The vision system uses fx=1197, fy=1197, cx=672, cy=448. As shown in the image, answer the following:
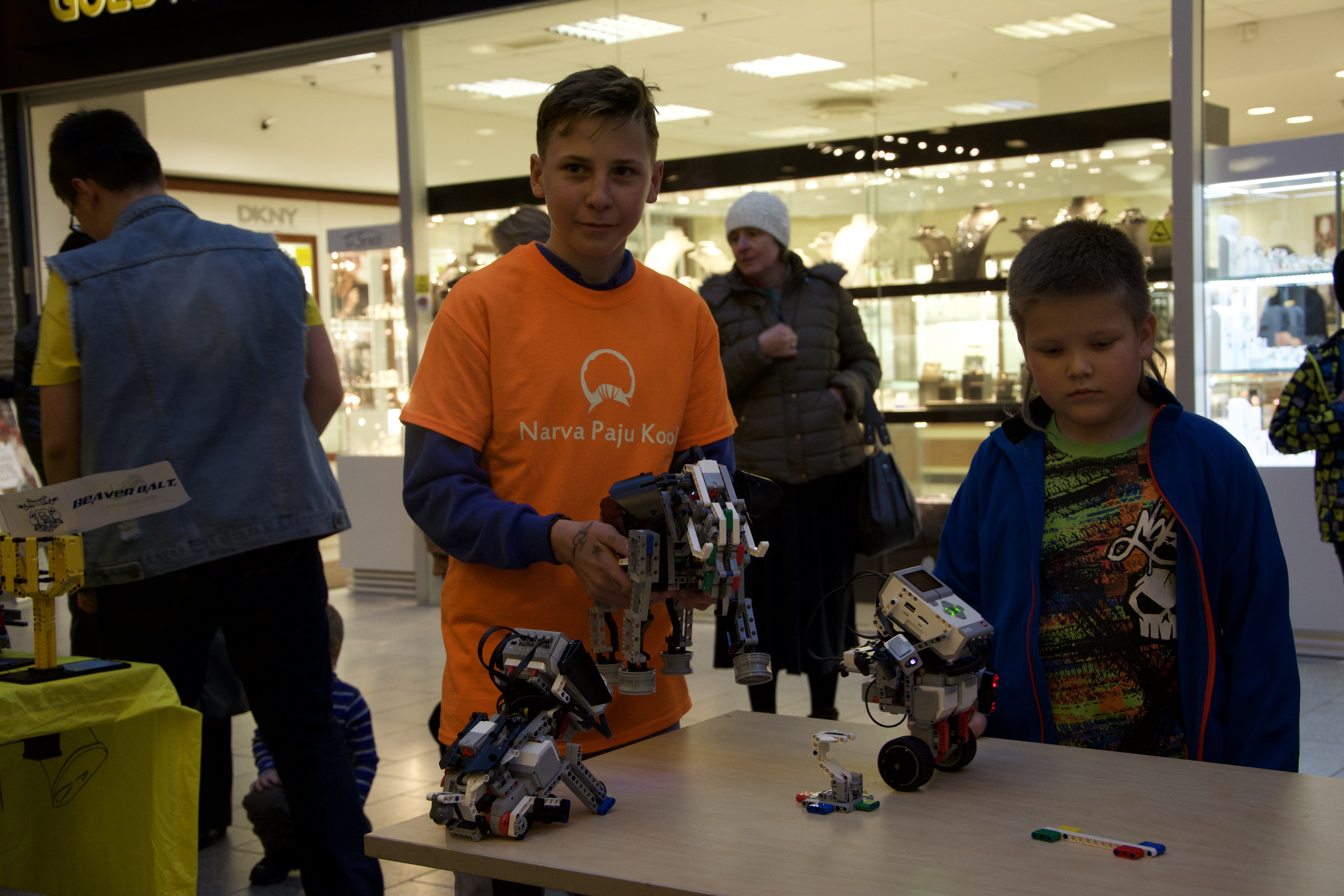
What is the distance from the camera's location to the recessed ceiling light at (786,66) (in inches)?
249

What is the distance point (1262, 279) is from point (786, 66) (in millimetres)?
2656

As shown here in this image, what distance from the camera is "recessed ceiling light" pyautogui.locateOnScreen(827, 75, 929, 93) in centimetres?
614

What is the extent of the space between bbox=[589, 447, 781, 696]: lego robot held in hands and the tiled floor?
1.36 meters

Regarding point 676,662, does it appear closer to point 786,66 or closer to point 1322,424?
point 1322,424

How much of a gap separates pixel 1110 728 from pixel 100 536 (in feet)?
6.34

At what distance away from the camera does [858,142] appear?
6293 millimetres

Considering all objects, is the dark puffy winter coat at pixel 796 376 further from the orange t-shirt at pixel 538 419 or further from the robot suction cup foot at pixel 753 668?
the robot suction cup foot at pixel 753 668

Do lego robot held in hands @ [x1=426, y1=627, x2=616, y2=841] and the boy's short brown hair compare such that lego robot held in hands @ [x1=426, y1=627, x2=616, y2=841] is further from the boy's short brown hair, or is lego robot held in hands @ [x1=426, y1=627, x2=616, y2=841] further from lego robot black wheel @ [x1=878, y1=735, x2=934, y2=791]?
the boy's short brown hair

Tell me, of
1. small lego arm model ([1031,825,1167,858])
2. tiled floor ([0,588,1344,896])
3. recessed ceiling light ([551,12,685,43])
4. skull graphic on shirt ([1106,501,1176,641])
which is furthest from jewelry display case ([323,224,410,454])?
small lego arm model ([1031,825,1167,858])

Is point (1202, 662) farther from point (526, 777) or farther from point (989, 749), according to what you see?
point (526, 777)

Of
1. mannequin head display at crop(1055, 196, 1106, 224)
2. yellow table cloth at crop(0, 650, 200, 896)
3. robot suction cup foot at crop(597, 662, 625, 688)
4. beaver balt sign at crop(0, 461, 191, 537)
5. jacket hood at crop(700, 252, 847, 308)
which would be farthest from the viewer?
mannequin head display at crop(1055, 196, 1106, 224)

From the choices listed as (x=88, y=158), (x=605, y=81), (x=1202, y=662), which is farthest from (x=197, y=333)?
(x=1202, y=662)

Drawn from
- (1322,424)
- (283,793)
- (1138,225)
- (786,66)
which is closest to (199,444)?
(283,793)

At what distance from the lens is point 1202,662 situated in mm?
1662
